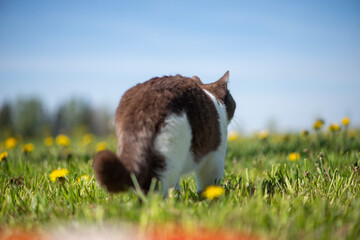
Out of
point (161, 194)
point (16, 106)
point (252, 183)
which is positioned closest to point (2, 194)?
point (161, 194)

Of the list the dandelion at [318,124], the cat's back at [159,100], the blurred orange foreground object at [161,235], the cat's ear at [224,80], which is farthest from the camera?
the dandelion at [318,124]

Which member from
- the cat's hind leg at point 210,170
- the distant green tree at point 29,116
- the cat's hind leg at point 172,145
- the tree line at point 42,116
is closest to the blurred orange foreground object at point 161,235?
the cat's hind leg at point 172,145

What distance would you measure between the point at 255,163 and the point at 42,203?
2647mm

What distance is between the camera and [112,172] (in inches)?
69.9

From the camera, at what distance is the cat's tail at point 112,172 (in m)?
1.75

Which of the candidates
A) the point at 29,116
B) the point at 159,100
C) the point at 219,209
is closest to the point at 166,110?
the point at 159,100

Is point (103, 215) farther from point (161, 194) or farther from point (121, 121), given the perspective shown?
point (121, 121)

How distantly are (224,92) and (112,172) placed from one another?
185 centimetres

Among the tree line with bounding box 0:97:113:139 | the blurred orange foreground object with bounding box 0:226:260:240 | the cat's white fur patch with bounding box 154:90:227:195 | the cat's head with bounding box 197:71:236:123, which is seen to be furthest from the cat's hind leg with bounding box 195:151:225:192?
the tree line with bounding box 0:97:113:139

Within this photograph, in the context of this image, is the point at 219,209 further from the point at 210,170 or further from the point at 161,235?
the point at 210,170

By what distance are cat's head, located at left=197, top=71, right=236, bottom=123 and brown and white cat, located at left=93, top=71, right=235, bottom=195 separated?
0.81 metres

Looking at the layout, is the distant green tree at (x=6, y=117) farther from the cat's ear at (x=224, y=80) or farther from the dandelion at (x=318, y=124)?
the dandelion at (x=318, y=124)

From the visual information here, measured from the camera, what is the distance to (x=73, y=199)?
244 centimetres

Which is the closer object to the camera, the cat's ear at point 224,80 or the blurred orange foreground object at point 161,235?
the blurred orange foreground object at point 161,235
